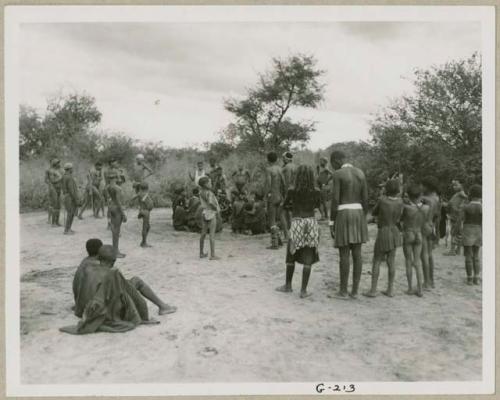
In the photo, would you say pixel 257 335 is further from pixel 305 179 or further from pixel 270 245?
pixel 270 245

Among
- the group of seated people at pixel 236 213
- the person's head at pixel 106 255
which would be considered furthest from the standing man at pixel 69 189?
the person's head at pixel 106 255

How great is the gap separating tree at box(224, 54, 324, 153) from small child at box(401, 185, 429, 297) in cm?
654

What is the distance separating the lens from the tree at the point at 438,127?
26.5 ft

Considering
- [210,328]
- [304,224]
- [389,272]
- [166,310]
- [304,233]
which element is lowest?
[210,328]

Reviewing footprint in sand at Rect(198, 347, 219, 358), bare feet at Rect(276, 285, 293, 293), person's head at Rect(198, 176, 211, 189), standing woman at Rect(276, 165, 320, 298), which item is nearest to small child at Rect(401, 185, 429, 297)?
standing woman at Rect(276, 165, 320, 298)

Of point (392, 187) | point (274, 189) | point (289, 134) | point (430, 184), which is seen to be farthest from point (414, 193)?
point (289, 134)

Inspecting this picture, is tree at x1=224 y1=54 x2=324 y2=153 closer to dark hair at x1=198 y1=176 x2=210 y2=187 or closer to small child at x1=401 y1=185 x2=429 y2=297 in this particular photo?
dark hair at x1=198 y1=176 x2=210 y2=187

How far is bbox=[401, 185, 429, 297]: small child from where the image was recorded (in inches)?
263

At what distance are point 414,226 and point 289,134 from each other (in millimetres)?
9572

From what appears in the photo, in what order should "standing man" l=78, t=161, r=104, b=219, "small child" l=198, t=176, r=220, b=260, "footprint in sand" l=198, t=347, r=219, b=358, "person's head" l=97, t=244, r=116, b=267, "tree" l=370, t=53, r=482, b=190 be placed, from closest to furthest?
"footprint in sand" l=198, t=347, r=219, b=358 → "person's head" l=97, t=244, r=116, b=267 → "tree" l=370, t=53, r=482, b=190 → "small child" l=198, t=176, r=220, b=260 → "standing man" l=78, t=161, r=104, b=219

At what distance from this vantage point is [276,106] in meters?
15.5

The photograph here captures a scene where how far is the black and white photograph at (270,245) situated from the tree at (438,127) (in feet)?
0.13

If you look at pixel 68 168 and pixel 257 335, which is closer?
pixel 257 335

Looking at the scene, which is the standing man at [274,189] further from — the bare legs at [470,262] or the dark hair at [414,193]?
the bare legs at [470,262]
